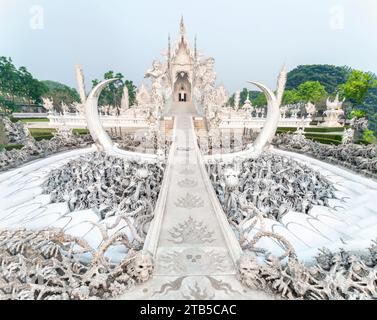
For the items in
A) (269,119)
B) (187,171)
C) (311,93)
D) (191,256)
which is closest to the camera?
(191,256)

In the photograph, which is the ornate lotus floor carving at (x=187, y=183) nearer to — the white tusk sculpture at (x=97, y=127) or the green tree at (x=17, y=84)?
the white tusk sculpture at (x=97, y=127)

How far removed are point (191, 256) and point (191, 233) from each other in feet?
2.59

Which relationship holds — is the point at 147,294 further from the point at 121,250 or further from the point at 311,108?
the point at 311,108

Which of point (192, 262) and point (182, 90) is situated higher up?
point (182, 90)

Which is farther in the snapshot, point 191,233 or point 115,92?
point 115,92

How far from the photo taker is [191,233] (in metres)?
5.11

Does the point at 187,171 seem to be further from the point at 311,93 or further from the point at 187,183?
the point at 311,93

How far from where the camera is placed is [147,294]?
134 inches

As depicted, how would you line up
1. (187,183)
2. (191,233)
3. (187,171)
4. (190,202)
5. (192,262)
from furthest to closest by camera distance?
(187,171) → (187,183) → (190,202) → (191,233) → (192,262)

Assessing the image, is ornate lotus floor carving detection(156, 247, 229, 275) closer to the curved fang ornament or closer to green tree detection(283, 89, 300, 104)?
the curved fang ornament

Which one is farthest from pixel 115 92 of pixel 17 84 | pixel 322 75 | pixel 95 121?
pixel 322 75

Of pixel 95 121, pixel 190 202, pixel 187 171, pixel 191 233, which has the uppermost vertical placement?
pixel 95 121

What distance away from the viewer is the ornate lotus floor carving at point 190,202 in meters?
6.34
